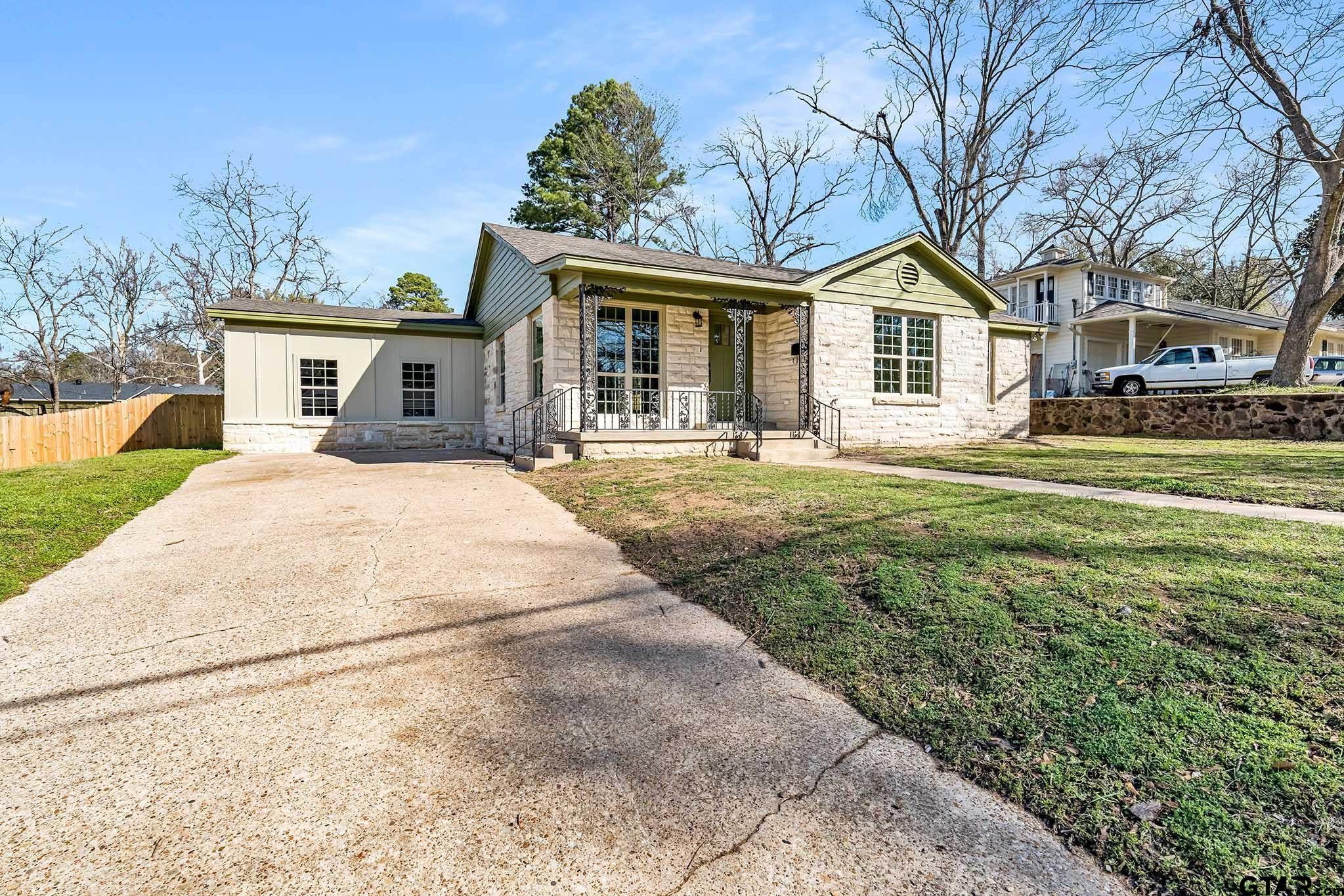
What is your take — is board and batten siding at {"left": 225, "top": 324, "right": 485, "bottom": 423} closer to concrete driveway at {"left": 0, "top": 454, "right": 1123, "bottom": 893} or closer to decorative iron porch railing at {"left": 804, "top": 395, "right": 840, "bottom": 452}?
decorative iron porch railing at {"left": 804, "top": 395, "right": 840, "bottom": 452}

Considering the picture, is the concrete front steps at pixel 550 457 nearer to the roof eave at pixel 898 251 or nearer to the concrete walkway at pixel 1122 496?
the concrete walkway at pixel 1122 496

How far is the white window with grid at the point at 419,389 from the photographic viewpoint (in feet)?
51.3

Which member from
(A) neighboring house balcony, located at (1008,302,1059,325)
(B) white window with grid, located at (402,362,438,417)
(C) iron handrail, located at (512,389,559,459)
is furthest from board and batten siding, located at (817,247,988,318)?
(A) neighboring house balcony, located at (1008,302,1059,325)

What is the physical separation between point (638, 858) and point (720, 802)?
1.08 feet

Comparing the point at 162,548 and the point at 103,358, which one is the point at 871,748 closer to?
the point at 162,548

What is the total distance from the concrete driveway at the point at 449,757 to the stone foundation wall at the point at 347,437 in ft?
38.1

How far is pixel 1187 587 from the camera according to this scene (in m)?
3.01

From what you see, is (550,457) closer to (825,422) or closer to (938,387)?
(825,422)

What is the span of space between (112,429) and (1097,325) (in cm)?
3193

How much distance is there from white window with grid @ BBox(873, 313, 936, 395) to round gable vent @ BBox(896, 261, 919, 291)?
660mm

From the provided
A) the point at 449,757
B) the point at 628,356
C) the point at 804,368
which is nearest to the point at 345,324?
the point at 628,356

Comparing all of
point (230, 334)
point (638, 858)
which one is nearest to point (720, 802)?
point (638, 858)

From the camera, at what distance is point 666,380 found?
1191cm

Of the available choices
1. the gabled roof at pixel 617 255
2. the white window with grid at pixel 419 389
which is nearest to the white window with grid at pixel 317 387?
the white window with grid at pixel 419 389
